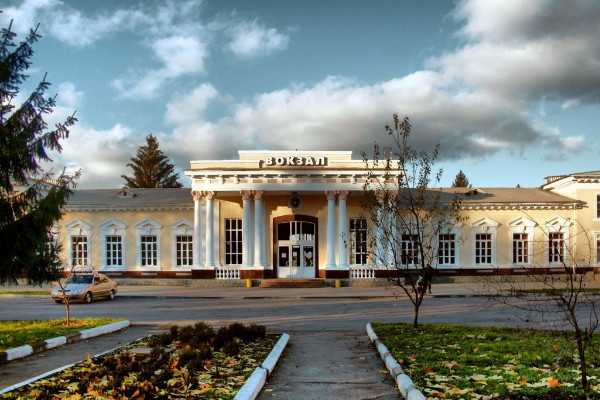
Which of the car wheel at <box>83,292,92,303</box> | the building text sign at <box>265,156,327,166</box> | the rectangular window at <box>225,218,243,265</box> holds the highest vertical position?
the building text sign at <box>265,156,327,166</box>

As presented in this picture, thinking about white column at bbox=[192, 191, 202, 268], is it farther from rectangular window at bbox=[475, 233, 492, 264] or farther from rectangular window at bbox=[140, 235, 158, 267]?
rectangular window at bbox=[475, 233, 492, 264]

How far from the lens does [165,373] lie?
26.1 feet

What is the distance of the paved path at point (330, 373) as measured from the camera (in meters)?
7.69

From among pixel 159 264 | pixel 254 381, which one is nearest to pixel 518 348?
pixel 254 381

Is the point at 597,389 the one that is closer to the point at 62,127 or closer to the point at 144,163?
the point at 62,127

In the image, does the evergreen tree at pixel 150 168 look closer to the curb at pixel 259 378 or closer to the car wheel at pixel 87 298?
the car wheel at pixel 87 298

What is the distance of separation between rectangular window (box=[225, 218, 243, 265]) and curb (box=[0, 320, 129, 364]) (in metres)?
19.9

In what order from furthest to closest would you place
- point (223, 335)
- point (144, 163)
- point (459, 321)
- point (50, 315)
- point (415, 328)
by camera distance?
point (144, 163)
point (50, 315)
point (459, 321)
point (415, 328)
point (223, 335)

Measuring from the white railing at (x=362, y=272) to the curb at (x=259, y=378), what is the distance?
77.4 feet

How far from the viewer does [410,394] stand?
698 centimetres

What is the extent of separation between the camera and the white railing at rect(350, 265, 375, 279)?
→ 112 feet

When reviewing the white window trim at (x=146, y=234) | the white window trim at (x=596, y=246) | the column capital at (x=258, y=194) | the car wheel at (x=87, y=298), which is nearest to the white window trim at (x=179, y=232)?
the white window trim at (x=146, y=234)

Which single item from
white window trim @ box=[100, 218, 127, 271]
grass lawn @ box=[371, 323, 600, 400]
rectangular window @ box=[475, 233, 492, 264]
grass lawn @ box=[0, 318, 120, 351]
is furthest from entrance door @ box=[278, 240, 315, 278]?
grass lawn @ box=[371, 323, 600, 400]

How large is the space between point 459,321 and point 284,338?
23.0ft
